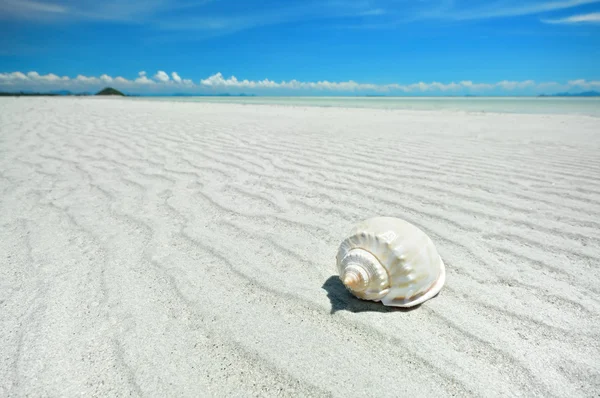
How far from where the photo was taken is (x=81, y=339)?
134cm

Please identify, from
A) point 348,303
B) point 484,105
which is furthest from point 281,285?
point 484,105

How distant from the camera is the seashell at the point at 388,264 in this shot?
140 cm

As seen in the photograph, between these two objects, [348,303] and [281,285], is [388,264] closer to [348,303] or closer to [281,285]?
[348,303]

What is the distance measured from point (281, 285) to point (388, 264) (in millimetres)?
555

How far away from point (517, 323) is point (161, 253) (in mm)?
1746

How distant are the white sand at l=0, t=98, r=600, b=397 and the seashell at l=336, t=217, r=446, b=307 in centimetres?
10

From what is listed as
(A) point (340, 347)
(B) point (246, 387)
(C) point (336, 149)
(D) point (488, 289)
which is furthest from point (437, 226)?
(C) point (336, 149)

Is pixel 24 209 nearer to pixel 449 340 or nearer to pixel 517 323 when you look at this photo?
pixel 449 340

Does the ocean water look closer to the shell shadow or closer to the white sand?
the white sand

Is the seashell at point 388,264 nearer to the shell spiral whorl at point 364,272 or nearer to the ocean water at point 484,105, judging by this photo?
the shell spiral whorl at point 364,272

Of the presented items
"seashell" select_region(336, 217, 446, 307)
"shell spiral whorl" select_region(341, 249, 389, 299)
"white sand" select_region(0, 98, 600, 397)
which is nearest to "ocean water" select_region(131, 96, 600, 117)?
"white sand" select_region(0, 98, 600, 397)

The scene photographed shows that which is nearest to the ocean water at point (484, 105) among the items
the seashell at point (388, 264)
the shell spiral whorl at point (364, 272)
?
the seashell at point (388, 264)

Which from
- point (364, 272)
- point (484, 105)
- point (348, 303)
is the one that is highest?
point (364, 272)

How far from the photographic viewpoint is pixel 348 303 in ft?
5.17
